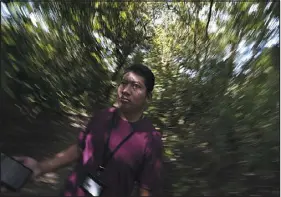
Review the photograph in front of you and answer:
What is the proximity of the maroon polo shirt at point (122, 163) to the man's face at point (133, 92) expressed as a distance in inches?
6.0

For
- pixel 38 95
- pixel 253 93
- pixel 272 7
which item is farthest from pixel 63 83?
pixel 272 7

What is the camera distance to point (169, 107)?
2754 mm

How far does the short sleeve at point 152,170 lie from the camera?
4.15 feet

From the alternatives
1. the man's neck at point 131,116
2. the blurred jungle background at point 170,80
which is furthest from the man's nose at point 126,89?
the blurred jungle background at point 170,80

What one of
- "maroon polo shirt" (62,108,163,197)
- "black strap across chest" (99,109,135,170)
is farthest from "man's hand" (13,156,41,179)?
"black strap across chest" (99,109,135,170)

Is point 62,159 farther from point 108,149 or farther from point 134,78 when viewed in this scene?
point 134,78

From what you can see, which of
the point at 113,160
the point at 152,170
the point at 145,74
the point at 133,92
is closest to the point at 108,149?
the point at 113,160

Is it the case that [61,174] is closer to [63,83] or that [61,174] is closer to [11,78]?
[11,78]

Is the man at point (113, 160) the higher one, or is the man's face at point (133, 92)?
the man's face at point (133, 92)

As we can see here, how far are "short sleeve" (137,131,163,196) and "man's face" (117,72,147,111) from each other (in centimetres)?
20

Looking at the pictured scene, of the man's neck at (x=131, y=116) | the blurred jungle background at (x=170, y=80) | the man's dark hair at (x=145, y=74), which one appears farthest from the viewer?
the blurred jungle background at (x=170, y=80)

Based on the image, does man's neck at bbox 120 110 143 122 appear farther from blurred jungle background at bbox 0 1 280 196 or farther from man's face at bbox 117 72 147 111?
blurred jungle background at bbox 0 1 280 196

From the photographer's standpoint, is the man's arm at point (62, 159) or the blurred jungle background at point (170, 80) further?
the blurred jungle background at point (170, 80)

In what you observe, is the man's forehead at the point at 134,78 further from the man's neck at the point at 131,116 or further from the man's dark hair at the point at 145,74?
the man's neck at the point at 131,116
